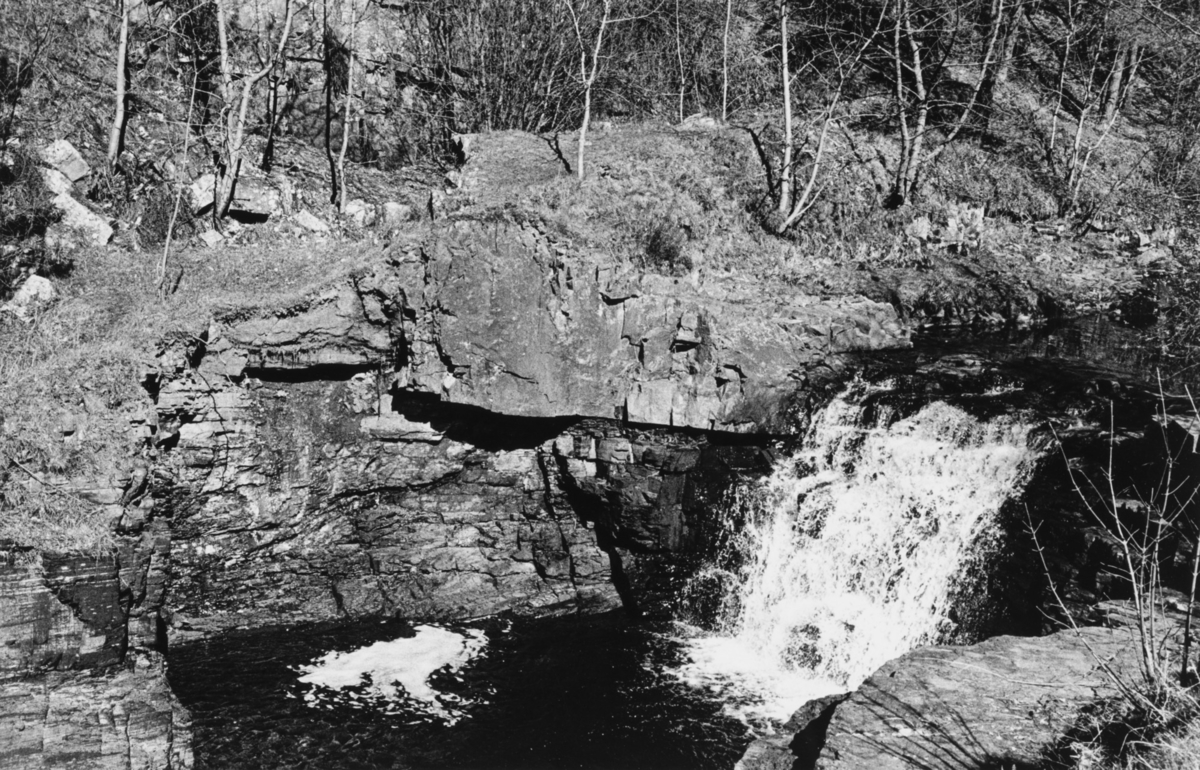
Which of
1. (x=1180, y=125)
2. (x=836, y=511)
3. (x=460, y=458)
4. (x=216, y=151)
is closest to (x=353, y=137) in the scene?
(x=216, y=151)

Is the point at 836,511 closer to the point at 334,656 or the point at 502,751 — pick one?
the point at 502,751

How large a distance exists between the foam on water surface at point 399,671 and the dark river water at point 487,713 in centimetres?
12

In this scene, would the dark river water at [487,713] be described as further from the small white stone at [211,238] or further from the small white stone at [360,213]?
the small white stone at [360,213]

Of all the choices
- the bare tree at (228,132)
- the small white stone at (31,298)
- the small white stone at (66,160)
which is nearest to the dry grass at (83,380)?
the small white stone at (31,298)

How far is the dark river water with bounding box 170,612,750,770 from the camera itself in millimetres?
8680

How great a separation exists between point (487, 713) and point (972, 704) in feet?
18.0

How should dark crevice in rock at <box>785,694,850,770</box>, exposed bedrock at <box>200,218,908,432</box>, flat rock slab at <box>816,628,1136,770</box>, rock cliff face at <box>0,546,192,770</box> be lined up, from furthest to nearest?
exposed bedrock at <box>200,218,908,432</box> < rock cliff face at <box>0,546,192,770</box> < dark crevice in rock at <box>785,694,850,770</box> < flat rock slab at <box>816,628,1136,770</box>

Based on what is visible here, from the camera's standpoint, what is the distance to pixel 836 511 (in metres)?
10.8

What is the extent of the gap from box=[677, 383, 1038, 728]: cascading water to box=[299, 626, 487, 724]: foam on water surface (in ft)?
9.09

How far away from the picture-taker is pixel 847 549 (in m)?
10.6

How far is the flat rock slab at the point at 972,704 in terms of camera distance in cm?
508

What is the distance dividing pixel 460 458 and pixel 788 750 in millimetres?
6636

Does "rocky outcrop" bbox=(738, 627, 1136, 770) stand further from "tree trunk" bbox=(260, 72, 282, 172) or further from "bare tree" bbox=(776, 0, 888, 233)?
"tree trunk" bbox=(260, 72, 282, 172)

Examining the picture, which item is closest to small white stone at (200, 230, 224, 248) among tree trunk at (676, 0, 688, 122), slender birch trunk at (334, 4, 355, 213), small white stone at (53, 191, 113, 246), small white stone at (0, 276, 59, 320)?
small white stone at (53, 191, 113, 246)
